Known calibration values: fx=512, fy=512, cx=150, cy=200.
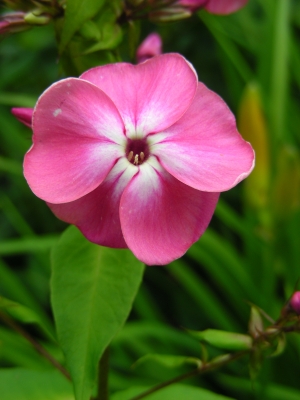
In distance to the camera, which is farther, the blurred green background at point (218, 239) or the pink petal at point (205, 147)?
the blurred green background at point (218, 239)

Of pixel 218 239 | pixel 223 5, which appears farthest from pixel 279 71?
pixel 223 5

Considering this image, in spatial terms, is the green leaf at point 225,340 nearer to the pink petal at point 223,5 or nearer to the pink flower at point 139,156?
the pink flower at point 139,156

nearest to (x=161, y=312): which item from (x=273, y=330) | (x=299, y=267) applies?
(x=299, y=267)

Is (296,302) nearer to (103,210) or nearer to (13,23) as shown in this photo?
(103,210)

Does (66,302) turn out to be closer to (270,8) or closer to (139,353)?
(139,353)

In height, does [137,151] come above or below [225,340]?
above

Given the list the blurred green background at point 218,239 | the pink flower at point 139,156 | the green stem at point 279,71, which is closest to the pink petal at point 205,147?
the pink flower at point 139,156
